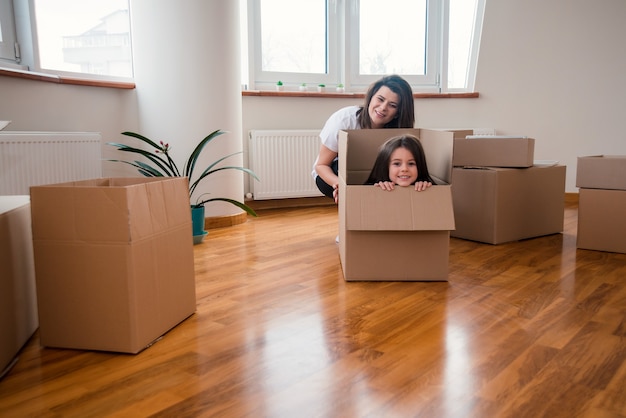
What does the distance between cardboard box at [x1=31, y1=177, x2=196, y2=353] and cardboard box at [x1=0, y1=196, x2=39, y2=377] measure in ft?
0.16

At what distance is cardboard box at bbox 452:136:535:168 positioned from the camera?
2.65 m

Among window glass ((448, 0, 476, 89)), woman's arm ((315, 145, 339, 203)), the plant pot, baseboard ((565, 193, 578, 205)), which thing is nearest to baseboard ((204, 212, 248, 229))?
the plant pot

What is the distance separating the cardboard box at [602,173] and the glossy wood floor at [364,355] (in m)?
0.44

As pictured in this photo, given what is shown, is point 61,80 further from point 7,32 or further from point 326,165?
point 326,165

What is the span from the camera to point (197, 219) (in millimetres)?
2732

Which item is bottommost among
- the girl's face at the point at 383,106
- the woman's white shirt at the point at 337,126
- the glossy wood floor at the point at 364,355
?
the glossy wood floor at the point at 364,355

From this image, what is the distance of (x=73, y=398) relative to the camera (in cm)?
114

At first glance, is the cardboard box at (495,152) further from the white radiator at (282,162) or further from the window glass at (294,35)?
the window glass at (294,35)

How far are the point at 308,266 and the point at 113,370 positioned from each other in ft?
3.51

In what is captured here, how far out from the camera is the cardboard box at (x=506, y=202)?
8.50 feet

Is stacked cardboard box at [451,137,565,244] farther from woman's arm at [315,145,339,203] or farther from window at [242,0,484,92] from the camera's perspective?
window at [242,0,484,92]

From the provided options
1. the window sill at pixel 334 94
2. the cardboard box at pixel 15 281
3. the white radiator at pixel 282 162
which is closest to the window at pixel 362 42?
the window sill at pixel 334 94

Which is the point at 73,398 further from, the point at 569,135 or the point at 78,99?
the point at 569,135

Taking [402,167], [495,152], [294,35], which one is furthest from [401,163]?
[294,35]
